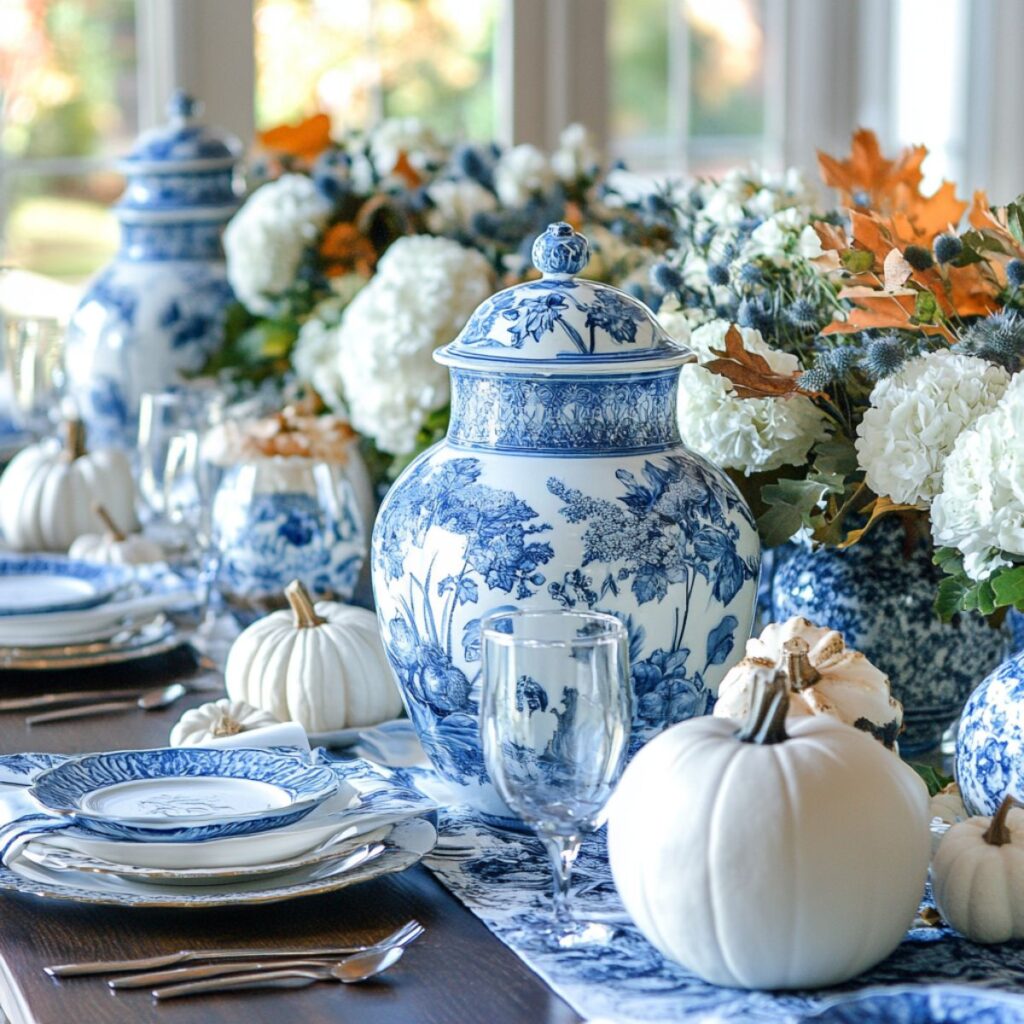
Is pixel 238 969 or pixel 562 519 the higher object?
pixel 562 519

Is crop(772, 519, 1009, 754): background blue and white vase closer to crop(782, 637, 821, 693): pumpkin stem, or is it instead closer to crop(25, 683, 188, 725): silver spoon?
crop(782, 637, 821, 693): pumpkin stem

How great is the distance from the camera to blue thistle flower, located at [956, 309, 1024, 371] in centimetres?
101

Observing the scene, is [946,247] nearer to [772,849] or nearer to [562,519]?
[562,519]

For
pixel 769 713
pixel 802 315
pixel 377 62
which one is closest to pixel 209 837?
pixel 769 713

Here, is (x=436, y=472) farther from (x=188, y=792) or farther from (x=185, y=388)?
(x=185, y=388)

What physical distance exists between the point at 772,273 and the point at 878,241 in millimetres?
166

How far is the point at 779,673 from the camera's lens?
2.58 ft

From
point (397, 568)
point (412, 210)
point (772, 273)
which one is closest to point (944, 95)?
point (412, 210)

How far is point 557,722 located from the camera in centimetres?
78

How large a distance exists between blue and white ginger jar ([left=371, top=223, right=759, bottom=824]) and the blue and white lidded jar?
0.43m

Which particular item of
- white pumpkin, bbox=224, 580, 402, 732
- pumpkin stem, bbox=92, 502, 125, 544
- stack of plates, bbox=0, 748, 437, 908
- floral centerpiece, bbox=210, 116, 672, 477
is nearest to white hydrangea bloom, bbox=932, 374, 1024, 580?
stack of plates, bbox=0, 748, 437, 908

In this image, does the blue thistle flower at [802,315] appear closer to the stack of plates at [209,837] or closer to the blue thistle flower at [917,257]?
the blue thistle flower at [917,257]

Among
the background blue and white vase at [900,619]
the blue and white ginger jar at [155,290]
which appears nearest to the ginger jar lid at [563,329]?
the background blue and white vase at [900,619]

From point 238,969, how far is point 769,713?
0.28 m
